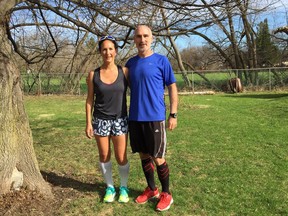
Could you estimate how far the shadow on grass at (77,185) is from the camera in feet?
12.7

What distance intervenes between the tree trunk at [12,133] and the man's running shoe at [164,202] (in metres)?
1.18

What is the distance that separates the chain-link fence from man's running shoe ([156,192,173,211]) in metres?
18.1

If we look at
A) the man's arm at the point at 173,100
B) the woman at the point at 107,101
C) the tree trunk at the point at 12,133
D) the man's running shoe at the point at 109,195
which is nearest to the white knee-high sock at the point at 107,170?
the man's running shoe at the point at 109,195

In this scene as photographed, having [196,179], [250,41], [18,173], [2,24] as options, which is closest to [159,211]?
[196,179]

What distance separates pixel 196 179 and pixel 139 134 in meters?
1.34

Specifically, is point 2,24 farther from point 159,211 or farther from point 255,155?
point 255,155

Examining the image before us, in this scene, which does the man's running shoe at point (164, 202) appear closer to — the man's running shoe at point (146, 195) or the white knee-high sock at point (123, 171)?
the man's running shoe at point (146, 195)

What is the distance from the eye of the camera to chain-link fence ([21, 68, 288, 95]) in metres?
21.2

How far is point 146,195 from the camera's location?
3.59 meters

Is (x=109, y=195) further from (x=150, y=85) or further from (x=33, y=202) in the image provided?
(x=150, y=85)

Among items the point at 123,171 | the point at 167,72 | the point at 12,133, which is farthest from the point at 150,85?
the point at 12,133

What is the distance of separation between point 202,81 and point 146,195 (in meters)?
19.6

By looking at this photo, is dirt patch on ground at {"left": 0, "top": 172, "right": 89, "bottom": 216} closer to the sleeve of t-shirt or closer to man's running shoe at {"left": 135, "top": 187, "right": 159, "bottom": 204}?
man's running shoe at {"left": 135, "top": 187, "right": 159, "bottom": 204}

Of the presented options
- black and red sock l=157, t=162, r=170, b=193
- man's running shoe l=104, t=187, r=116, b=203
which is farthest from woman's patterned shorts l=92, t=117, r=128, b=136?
man's running shoe l=104, t=187, r=116, b=203
